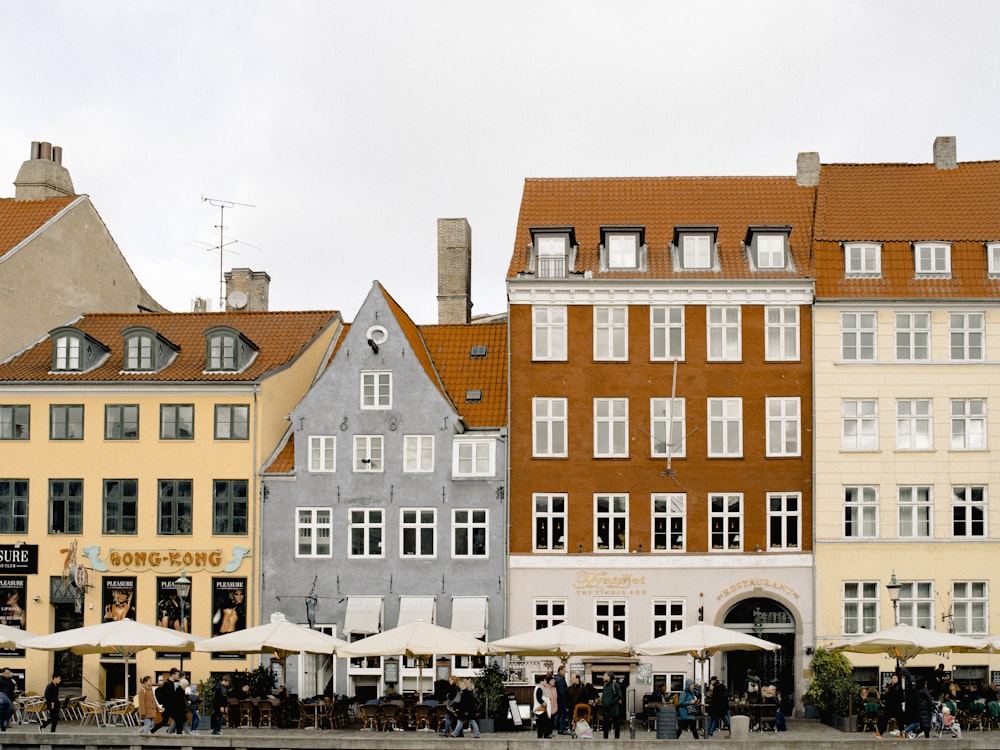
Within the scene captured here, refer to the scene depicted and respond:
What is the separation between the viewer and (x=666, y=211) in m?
49.0

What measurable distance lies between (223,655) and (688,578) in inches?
595

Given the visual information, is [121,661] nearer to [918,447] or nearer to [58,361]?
[58,361]

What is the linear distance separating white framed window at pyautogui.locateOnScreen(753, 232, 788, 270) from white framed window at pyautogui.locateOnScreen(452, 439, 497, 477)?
10560 mm

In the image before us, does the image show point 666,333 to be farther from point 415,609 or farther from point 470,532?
point 415,609

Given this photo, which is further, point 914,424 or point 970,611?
point 914,424

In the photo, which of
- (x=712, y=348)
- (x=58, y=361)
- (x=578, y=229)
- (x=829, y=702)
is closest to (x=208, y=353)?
(x=58, y=361)

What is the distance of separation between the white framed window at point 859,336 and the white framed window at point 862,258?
1.54 meters

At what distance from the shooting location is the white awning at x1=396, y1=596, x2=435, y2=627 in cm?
4497

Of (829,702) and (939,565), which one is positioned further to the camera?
(939,565)

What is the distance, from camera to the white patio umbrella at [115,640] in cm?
3809

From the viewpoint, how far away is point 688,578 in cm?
4547

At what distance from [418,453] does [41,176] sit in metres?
21.0

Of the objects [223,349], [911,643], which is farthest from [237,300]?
[911,643]

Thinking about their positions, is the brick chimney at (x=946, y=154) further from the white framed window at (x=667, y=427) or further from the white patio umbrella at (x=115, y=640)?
the white patio umbrella at (x=115, y=640)
